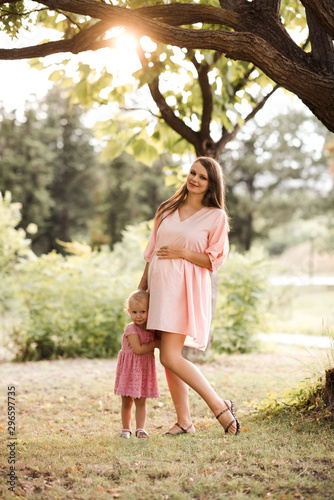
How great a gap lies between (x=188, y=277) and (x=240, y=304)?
4819mm

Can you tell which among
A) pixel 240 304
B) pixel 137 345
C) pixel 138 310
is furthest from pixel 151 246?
pixel 240 304

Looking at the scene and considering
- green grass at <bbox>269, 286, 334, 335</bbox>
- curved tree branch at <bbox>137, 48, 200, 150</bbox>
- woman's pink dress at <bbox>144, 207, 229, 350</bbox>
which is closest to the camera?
woman's pink dress at <bbox>144, 207, 229, 350</bbox>

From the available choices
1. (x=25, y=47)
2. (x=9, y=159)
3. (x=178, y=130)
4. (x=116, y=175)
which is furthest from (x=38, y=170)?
(x=25, y=47)

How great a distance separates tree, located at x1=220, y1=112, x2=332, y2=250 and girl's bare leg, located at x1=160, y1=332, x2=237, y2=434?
771 inches

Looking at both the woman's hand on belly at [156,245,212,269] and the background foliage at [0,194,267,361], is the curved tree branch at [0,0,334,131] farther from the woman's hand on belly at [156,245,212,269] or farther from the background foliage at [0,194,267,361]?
the background foliage at [0,194,267,361]

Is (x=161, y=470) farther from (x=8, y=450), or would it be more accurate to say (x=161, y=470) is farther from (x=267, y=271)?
(x=267, y=271)

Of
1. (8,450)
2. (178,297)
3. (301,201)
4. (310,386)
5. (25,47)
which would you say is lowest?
(8,450)

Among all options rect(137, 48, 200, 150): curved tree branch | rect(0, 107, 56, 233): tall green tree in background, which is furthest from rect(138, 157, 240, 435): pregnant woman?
rect(0, 107, 56, 233): tall green tree in background

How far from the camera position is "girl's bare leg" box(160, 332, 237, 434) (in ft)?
11.6

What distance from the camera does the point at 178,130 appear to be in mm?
5910

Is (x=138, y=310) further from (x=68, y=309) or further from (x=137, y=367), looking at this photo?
(x=68, y=309)

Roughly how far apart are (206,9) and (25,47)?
131 cm

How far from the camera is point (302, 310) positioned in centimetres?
1600

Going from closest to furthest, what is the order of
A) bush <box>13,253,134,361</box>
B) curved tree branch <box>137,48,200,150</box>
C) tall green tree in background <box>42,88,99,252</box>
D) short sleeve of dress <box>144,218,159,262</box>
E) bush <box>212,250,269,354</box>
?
short sleeve of dress <box>144,218,159,262</box>
curved tree branch <box>137,48,200,150</box>
bush <box>13,253,134,361</box>
bush <box>212,250,269,354</box>
tall green tree in background <box>42,88,99,252</box>
